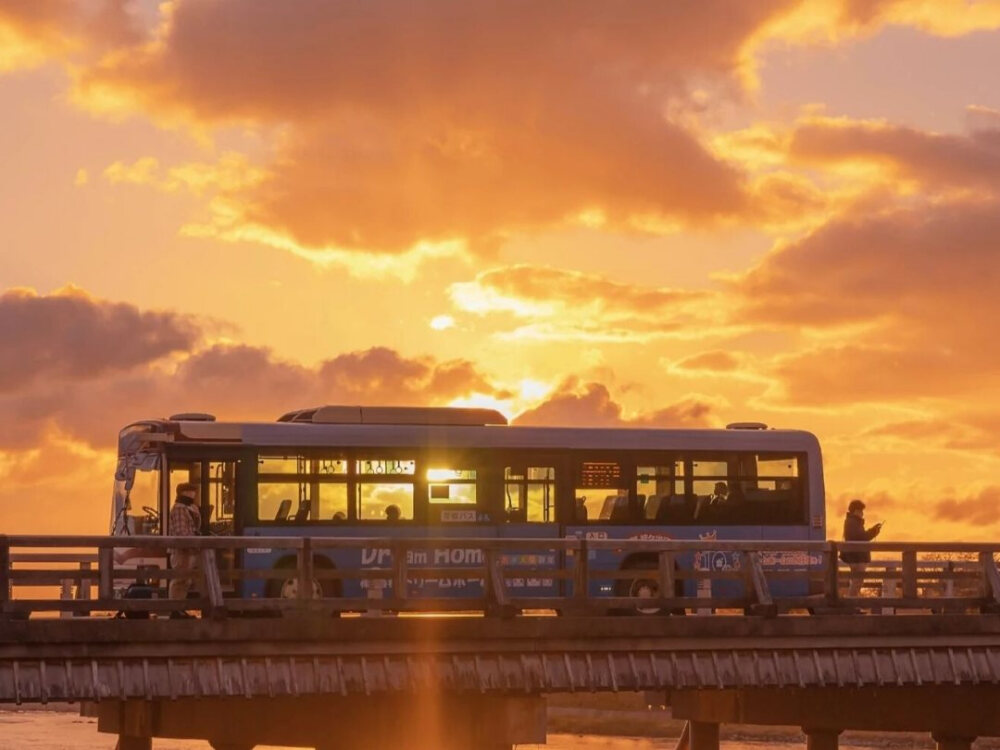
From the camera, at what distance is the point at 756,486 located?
36.0 m

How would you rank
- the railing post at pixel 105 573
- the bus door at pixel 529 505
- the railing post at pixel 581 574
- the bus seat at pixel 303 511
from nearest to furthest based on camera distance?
the railing post at pixel 105 573
the railing post at pixel 581 574
the bus seat at pixel 303 511
the bus door at pixel 529 505

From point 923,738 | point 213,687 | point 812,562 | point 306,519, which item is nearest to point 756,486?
point 812,562

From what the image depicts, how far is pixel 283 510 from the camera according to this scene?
32562mm

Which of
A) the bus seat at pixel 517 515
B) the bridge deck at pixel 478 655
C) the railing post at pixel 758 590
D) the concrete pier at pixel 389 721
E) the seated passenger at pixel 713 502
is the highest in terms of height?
the seated passenger at pixel 713 502

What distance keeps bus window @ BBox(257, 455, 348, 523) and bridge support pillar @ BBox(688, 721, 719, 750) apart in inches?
289

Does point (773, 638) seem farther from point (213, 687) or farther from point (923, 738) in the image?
point (923, 738)

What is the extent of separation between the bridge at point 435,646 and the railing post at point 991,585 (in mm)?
22

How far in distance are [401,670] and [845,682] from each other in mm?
6221

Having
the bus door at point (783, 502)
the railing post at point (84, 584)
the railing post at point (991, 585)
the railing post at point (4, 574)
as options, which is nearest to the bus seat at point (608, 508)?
the bus door at point (783, 502)

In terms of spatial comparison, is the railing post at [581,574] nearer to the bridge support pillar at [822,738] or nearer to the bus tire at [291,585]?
the bus tire at [291,585]

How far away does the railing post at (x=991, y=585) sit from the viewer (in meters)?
25.6

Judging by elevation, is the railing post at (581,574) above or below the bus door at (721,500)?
below

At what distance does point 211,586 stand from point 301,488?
462 inches

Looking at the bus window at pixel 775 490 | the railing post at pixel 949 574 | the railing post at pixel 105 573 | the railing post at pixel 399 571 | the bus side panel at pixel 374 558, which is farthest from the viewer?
the bus window at pixel 775 490
